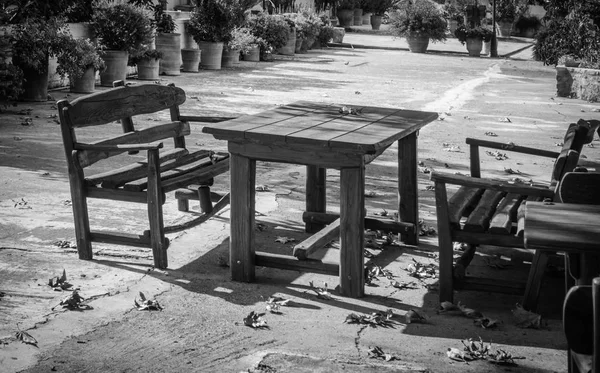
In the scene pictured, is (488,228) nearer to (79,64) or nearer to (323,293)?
(323,293)

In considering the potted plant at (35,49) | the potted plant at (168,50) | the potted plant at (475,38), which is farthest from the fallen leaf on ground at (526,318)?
the potted plant at (475,38)

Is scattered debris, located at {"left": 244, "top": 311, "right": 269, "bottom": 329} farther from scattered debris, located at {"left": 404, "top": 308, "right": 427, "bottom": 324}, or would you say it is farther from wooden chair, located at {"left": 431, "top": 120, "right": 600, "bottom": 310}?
wooden chair, located at {"left": 431, "top": 120, "right": 600, "bottom": 310}

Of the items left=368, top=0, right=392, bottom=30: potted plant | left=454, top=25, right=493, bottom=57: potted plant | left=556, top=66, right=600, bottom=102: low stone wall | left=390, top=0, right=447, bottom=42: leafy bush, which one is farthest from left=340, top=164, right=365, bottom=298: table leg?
left=368, top=0, right=392, bottom=30: potted plant

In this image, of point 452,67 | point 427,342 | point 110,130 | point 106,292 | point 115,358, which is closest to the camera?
point 115,358

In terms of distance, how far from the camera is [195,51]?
20.2 m

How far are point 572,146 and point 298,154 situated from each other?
151cm

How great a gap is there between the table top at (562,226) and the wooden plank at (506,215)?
1.31 meters

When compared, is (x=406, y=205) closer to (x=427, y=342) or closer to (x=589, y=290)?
(x=427, y=342)

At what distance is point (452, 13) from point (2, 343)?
3572 centimetres

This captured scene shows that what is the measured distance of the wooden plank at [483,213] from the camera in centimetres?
495

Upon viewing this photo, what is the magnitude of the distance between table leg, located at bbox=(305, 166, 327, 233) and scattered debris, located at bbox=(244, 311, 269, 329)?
1.94 metres

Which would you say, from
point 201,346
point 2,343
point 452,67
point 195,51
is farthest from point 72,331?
point 452,67

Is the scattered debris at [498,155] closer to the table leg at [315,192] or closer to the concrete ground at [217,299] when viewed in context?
the concrete ground at [217,299]

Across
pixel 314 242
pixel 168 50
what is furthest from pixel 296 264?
pixel 168 50
